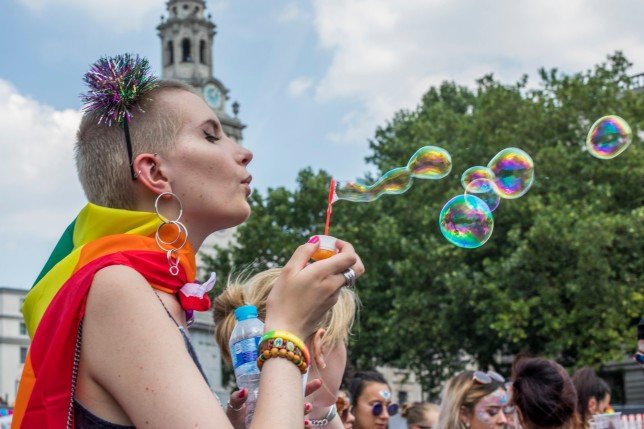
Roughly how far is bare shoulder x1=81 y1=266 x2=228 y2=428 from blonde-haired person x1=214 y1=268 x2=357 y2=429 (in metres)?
1.69

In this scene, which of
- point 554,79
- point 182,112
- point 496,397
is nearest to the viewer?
point 182,112

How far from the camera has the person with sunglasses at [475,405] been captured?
21.5ft

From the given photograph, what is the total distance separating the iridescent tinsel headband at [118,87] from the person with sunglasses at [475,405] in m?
4.62

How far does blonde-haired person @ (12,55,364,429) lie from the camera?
198cm

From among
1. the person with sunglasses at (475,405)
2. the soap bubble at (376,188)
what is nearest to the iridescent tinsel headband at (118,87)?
the soap bubble at (376,188)

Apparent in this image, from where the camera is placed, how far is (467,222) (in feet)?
16.9

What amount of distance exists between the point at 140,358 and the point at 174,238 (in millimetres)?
467

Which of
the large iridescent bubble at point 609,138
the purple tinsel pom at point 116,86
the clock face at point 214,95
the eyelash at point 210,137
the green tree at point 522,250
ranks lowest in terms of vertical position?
the eyelash at point 210,137

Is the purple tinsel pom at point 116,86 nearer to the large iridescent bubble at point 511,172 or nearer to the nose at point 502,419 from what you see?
the large iridescent bubble at point 511,172

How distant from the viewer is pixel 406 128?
33000 mm

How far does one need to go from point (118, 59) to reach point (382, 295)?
→ 82.9 feet

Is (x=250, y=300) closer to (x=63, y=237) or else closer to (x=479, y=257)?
(x=63, y=237)

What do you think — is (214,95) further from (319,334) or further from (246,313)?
(246,313)

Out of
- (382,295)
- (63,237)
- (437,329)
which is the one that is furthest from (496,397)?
(382,295)
